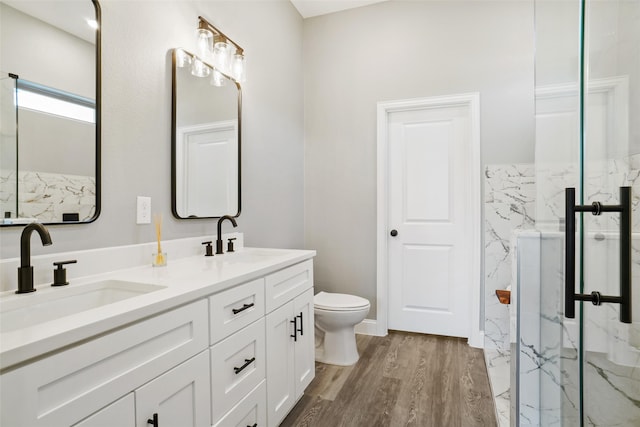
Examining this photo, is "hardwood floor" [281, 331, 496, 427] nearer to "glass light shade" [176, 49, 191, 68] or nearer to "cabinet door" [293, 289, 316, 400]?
"cabinet door" [293, 289, 316, 400]

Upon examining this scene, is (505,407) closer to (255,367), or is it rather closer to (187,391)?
(255,367)

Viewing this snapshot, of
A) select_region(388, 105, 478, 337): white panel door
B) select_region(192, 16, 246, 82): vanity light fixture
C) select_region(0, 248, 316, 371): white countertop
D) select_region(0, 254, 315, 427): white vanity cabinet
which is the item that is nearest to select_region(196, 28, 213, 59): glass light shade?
select_region(192, 16, 246, 82): vanity light fixture

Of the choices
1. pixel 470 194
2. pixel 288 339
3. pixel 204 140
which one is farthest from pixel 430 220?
pixel 204 140

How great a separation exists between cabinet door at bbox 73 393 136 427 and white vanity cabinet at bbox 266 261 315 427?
0.71 m

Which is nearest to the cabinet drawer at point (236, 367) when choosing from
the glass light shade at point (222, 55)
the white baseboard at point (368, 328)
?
the glass light shade at point (222, 55)

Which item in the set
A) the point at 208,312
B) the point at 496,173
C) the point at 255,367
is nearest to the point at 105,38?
the point at 208,312

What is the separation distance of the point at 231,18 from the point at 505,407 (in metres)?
2.85

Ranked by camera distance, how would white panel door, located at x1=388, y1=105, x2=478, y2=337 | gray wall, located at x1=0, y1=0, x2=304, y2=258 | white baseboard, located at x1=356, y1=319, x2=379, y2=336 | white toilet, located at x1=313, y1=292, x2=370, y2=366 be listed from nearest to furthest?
1. gray wall, located at x1=0, y1=0, x2=304, y2=258
2. white toilet, located at x1=313, y1=292, x2=370, y2=366
3. white panel door, located at x1=388, y1=105, x2=478, y2=337
4. white baseboard, located at x1=356, y1=319, x2=379, y2=336

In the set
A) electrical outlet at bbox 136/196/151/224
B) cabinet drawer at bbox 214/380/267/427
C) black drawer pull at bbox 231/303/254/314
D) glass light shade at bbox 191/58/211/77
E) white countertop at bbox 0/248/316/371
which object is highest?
glass light shade at bbox 191/58/211/77

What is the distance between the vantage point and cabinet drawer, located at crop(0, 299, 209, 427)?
633 millimetres

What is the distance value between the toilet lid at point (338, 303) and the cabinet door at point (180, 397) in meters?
1.33

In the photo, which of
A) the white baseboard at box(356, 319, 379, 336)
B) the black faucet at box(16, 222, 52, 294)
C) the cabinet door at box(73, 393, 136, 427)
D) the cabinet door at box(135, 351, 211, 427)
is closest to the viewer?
the cabinet door at box(73, 393, 136, 427)

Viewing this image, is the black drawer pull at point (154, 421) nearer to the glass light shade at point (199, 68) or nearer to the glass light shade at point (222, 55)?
the glass light shade at point (199, 68)

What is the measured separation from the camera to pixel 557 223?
1.12 m
